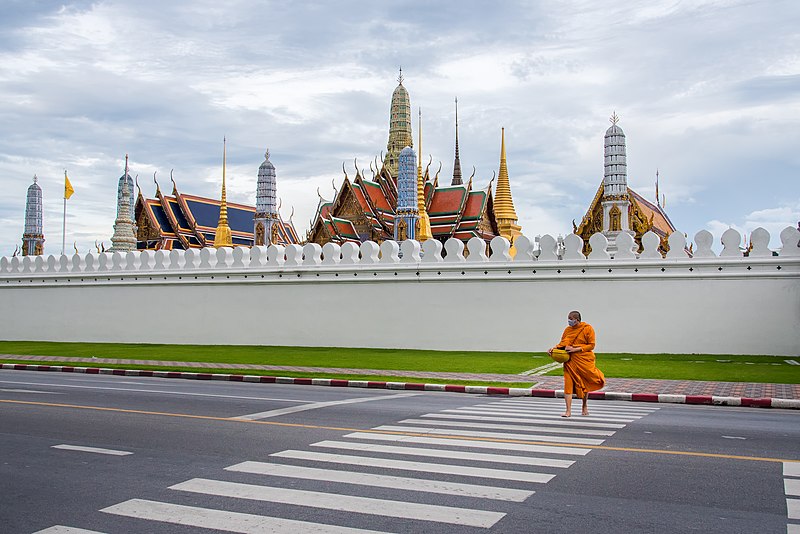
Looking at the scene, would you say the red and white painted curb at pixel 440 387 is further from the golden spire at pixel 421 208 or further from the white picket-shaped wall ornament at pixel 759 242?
the golden spire at pixel 421 208

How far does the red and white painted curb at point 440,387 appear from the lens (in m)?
11.8

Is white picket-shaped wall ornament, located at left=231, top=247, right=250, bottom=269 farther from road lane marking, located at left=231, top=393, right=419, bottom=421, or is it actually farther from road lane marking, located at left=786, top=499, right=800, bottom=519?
road lane marking, located at left=786, top=499, right=800, bottom=519

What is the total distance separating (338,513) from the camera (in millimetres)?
5340

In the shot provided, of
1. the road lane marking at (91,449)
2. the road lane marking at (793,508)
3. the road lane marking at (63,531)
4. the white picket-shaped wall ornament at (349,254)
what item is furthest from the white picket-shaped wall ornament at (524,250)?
the road lane marking at (63,531)

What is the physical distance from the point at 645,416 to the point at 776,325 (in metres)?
9.08

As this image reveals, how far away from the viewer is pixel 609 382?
14078 mm

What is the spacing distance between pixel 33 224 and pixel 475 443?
47.9 meters

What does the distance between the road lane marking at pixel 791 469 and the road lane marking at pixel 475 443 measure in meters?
1.65

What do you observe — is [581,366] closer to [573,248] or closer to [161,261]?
[573,248]

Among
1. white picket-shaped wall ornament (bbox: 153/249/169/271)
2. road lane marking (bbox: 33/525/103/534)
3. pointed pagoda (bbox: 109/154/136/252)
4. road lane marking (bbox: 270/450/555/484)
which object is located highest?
pointed pagoda (bbox: 109/154/136/252)

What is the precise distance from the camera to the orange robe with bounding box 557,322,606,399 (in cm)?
1037

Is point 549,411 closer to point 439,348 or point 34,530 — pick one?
point 34,530

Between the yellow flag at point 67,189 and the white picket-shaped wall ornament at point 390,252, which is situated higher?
the yellow flag at point 67,189

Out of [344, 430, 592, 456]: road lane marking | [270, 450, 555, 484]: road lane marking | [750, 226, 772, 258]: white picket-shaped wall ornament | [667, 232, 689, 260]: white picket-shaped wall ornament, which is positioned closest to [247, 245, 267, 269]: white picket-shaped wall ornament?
[667, 232, 689, 260]: white picket-shaped wall ornament
